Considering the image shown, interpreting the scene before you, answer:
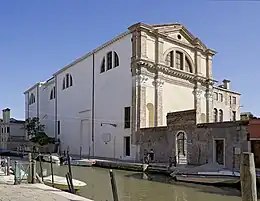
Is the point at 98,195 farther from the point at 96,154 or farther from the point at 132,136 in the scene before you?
the point at 96,154

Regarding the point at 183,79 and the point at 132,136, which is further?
the point at 183,79

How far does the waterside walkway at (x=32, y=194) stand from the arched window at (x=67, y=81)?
30.5 metres

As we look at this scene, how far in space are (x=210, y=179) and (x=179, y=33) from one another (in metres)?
18.7

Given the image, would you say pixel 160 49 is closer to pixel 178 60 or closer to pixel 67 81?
pixel 178 60

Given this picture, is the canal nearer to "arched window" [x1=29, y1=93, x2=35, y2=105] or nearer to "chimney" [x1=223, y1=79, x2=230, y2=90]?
"chimney" [x1=223, y1=79, x2=230, y2=90]

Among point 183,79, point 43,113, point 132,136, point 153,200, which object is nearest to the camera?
point 153,200

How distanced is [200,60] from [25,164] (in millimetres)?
25860

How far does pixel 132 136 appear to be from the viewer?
91.0ft

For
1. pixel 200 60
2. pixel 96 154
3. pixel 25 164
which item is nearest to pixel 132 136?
pixel 96 154

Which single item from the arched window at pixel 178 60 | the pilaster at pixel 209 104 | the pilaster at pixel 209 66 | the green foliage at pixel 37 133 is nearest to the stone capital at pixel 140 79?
the arched window at pixel 178 60

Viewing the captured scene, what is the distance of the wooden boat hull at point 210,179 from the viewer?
50.7 feet

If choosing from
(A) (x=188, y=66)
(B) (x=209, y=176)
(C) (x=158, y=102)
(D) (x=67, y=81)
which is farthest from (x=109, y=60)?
(B) (x=209, y=176)

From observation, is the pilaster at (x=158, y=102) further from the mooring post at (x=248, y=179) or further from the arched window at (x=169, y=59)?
the mooring post at (x=248, y=179)

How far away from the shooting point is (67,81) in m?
40.6
